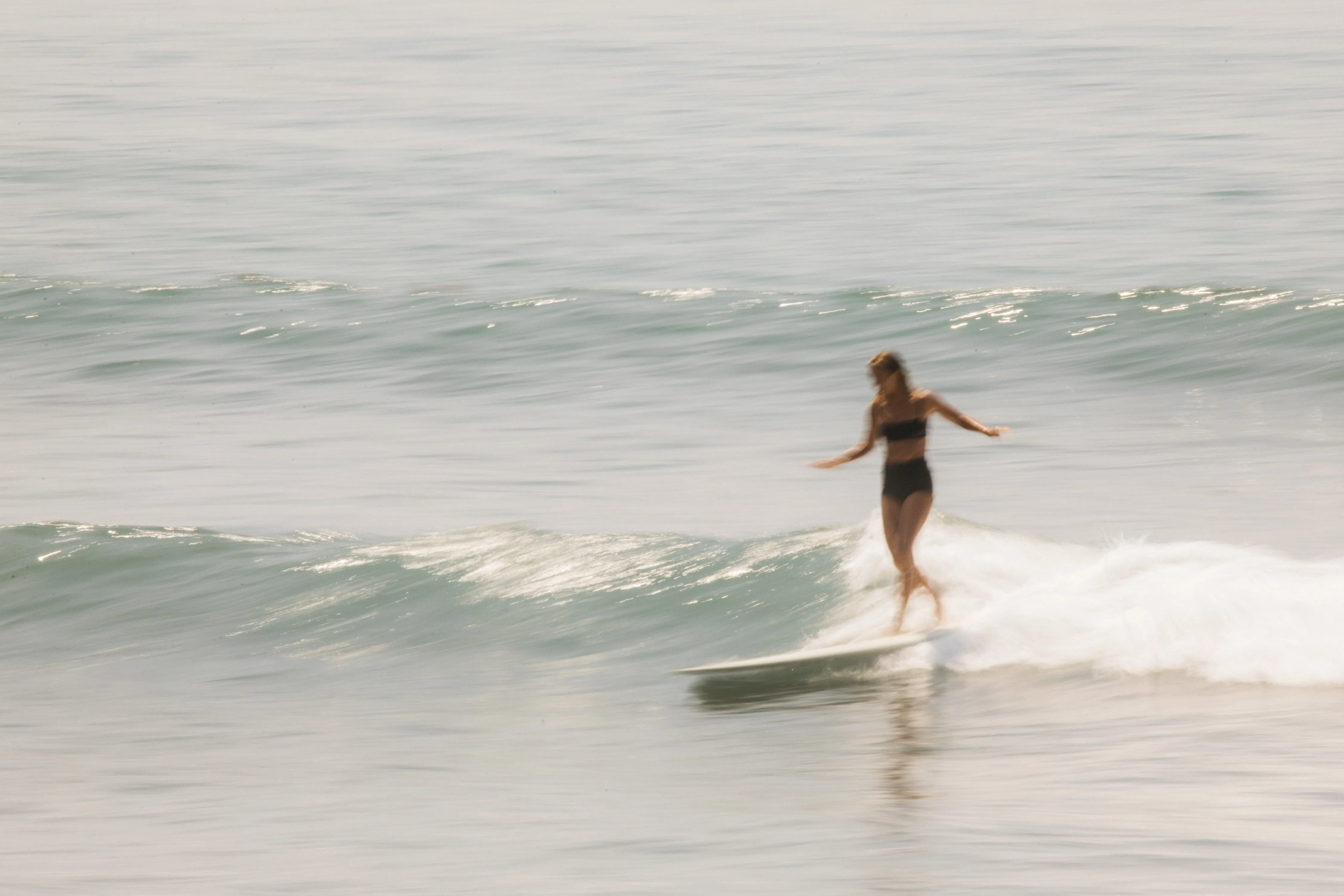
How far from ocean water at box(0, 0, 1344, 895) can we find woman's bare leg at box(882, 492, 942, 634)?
357 mm

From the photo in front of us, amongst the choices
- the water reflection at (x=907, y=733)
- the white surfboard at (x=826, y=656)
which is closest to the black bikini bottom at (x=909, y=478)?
the white surfboard at (x=826, y=656)

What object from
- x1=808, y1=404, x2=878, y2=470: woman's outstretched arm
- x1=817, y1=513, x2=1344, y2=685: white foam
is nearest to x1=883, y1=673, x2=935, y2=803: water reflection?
x1=817, y1=513, x2=1344, y2=685: white foam

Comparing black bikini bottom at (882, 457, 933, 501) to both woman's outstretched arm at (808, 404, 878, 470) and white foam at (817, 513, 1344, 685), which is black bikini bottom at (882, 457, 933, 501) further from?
white foam at (817, 513, 1344, 685)

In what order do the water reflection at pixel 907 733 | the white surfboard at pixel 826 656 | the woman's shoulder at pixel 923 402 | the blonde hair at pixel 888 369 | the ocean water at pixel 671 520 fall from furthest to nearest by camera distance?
the woman's shoulder at pixel 923 402 < the blonde hair at pixel 888 369 < the white surfboard at pixel 826 656 < the water reflection at pixel 907 733 < the ocean water at pixel 671 520

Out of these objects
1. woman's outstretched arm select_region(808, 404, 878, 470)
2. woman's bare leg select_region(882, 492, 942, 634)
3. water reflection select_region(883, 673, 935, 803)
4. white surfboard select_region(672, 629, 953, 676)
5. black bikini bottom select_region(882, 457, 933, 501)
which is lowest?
water reflection select_region(883, 673, 935, 803)

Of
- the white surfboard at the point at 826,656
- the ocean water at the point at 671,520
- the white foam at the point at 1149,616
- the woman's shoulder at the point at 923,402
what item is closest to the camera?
the ocean water at the point at 671,520

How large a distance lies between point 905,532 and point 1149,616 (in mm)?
1355

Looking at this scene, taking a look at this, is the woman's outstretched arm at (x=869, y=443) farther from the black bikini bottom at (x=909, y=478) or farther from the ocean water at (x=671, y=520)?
the ocean water at (x=671, y=520)

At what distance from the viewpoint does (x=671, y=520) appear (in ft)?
45.8

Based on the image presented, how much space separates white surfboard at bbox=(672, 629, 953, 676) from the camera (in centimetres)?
939

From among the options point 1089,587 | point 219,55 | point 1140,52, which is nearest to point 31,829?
point 1089,587

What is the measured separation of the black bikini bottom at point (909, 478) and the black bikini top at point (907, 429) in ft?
0.40

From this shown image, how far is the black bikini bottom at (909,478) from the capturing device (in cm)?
966

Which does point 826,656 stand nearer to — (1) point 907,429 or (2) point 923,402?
(1) point 907,429
